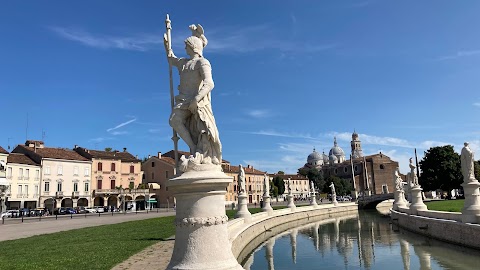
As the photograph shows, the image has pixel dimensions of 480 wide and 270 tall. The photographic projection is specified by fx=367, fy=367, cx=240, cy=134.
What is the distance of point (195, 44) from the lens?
19.6 feet

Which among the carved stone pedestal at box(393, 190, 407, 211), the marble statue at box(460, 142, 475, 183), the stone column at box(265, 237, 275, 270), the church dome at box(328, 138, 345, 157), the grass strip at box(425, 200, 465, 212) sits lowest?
the stone column at box(265, 237, 275, 270)

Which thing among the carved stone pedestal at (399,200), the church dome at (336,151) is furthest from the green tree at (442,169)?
the church dome at (336,151)

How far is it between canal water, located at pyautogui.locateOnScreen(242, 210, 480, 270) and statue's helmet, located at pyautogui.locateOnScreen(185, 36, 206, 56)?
11.8 m

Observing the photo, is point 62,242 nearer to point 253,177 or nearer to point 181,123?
point 181,123

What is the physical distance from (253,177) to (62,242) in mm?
79529

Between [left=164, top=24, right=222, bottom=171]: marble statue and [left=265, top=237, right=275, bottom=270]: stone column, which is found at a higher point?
[left=164, top=24, right=222, bottom=171]: marble statue

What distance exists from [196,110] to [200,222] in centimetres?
167

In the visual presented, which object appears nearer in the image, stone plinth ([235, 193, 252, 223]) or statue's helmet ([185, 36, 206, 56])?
statue's helmet ([185, 36, 206, 56])

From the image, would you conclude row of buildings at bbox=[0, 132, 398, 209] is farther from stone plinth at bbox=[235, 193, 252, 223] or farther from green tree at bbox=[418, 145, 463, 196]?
green tree at bbox=[418, 145, 463, 196]

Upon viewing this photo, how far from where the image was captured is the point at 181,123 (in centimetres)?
571

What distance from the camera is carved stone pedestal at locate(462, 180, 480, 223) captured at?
15625 millimetres

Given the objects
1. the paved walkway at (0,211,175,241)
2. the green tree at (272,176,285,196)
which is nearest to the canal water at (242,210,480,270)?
the paved walkway at (0,211,175,241)

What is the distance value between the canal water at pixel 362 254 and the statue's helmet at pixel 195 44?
38.6 feet

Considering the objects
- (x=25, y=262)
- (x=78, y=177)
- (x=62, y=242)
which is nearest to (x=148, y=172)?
(x=78, y=177)
